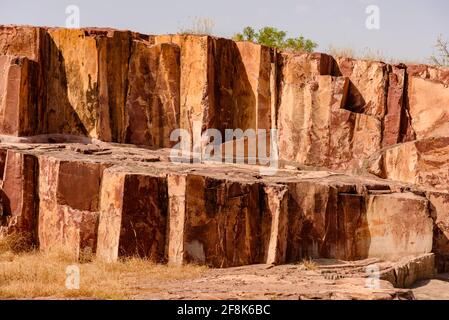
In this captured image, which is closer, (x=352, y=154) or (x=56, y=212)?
(x=56, y=212)

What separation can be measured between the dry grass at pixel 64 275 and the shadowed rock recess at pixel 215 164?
0.95ft

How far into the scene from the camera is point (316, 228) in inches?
408

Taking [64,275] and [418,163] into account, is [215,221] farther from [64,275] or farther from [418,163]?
[418,163]

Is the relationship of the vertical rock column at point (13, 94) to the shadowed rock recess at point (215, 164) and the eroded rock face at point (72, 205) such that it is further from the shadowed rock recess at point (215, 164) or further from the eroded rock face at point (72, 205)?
the eroded rock face at point (72, 205)

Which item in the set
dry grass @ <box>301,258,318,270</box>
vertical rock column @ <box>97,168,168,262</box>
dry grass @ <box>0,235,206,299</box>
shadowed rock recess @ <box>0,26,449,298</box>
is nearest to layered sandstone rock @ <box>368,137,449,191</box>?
shadowed rock recess @ <box>0,26,449,298</box>

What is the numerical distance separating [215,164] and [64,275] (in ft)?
13.4

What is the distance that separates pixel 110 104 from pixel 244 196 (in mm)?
3775

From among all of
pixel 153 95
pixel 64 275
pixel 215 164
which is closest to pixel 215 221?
pixel 64 275

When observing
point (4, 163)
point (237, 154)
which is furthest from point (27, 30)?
point (237, 154)

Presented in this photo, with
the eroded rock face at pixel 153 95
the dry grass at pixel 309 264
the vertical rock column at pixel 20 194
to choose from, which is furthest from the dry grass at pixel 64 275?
the eroded rock face at pixel 153 95

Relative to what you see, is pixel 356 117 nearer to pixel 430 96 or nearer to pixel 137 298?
pixel 430 96

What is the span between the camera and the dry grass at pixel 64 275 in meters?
7.57

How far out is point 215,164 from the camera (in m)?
11.9

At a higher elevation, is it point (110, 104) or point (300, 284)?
point (110, 104)
